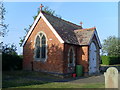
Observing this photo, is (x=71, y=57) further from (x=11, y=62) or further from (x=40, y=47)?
(x=11, y=62)

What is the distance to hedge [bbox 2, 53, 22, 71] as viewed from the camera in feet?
65.5

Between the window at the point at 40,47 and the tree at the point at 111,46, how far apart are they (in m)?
38.1

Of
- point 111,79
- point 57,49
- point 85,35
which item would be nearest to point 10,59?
point 57,49

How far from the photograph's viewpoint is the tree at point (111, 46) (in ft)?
171

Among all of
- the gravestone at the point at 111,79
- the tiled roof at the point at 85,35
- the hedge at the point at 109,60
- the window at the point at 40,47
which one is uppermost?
the tiled roof at the point at 85,35

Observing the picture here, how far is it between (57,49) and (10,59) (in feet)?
24.0

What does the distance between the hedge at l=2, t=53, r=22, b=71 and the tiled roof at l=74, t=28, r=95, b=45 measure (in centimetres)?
906

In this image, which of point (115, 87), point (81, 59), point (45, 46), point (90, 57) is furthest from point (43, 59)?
point (115, 87)

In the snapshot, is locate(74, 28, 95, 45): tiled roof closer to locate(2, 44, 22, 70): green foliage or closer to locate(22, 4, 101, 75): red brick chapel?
locate(22, 4, 101, 75): red brick chapel

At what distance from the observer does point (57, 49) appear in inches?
693

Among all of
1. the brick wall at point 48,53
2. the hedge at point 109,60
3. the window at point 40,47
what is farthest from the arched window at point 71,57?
the hedge at point 109,60

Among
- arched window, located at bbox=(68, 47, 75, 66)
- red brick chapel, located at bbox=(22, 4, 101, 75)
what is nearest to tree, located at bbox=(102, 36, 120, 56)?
red brick chapel, located at bbox=(22, 4, 101, 75)

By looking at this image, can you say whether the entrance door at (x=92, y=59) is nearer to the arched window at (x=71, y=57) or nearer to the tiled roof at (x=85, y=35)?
the tiled roof at (x=85, y=35)

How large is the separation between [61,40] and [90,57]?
488cm
